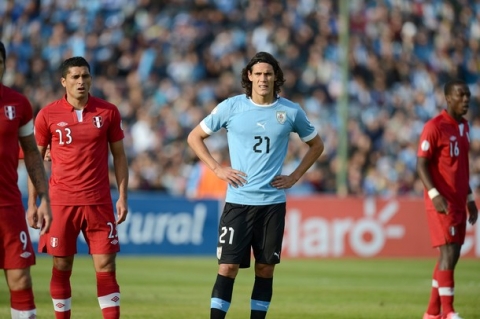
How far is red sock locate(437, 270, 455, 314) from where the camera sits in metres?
11.5

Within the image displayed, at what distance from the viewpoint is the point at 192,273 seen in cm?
1877

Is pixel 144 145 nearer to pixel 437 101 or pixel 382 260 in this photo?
pixel 382 260

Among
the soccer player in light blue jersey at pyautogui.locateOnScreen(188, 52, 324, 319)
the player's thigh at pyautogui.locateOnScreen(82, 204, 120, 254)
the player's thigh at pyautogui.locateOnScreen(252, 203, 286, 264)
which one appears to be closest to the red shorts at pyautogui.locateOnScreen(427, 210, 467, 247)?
the soccer player in light blue jersey at pyautogui.locateOnScreen(188, 52, 324, 319)

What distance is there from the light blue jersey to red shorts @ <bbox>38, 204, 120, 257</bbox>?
1.19 m

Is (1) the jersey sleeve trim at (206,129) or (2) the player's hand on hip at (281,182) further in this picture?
(1) the jersey sleeve trim at (206,129)

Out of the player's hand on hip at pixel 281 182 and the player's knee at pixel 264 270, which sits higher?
the player's hand on hip at pixel 281 182

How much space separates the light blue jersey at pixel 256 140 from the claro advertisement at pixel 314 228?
39.6 ft

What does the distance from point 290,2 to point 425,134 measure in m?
18.9

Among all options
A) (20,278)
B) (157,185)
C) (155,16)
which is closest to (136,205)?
(157,185)

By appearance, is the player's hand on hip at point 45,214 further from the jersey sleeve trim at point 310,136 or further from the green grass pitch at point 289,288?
the green grass pitch at point 289,288

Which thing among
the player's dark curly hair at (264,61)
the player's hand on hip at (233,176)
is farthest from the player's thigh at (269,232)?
the player's dark curly hair at (264,61)

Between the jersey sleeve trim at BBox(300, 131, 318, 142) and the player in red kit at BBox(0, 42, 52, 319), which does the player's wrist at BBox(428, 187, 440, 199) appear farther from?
the player in red kit at BBox(0, 42, 52, 319)

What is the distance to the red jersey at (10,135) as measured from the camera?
802 centimetres

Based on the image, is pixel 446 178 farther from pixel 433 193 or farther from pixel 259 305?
pixel 259 305
